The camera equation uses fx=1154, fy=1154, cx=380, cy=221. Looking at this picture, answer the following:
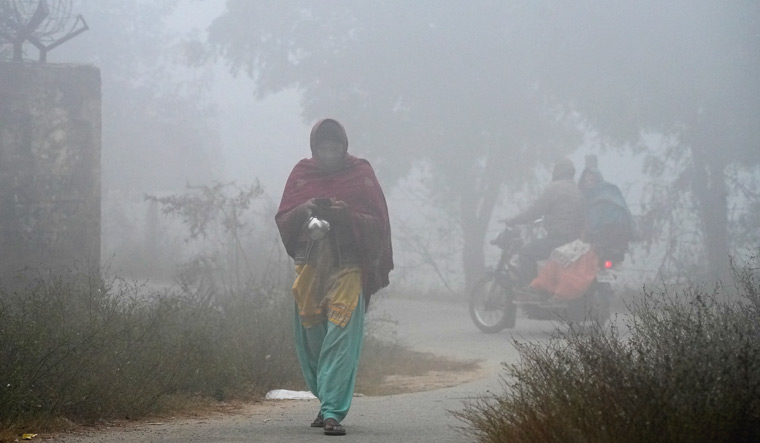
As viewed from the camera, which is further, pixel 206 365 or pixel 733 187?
pixel 733 187

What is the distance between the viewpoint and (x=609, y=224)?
15.7 m

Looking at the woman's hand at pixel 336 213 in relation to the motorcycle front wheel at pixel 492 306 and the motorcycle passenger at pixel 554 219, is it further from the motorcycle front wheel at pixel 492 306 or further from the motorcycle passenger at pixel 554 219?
the motorcycle front wheel at pixel 492 306

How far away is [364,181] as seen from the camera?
779 centimetres

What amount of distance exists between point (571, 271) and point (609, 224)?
0.84m

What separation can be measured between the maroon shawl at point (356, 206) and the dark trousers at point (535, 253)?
28.0 ft

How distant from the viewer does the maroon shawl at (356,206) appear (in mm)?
7641

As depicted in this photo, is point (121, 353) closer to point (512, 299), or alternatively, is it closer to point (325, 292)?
point (325, 292)

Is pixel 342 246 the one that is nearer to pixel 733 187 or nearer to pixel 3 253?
pixel 3 253

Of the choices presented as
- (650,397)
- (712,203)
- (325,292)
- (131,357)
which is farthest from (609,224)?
(650,397)

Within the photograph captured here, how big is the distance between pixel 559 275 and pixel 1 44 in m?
8.03

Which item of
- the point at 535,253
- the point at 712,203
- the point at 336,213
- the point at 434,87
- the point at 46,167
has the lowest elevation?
the point at 336,213

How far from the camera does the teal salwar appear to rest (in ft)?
23.9

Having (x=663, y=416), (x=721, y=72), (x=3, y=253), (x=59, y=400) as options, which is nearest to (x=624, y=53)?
(x=721, y=72)

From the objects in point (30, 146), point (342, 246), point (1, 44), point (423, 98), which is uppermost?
point (423, 98)
